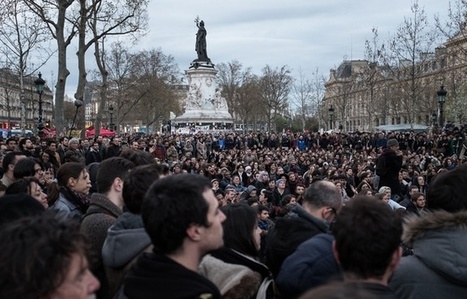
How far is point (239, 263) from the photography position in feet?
10.9

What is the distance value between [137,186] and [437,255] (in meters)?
1.91

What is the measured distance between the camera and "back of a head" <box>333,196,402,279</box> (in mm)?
2559

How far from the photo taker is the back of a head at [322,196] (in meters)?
3.86

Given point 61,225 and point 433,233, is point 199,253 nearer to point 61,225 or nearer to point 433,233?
point 61,225

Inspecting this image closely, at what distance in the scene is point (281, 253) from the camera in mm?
3783

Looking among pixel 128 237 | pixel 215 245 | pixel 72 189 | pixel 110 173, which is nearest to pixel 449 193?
pixel 215 245

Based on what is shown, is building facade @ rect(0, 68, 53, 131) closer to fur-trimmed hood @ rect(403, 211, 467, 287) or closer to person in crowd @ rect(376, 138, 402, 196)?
person in crowd @ rect(376, 138, 402, 196)

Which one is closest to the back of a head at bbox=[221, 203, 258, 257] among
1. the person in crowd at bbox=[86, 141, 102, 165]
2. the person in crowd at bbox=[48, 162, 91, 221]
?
the person in crowd at bbox=[48, 162, 91, 221]

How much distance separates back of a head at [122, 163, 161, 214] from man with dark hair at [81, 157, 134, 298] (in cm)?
38

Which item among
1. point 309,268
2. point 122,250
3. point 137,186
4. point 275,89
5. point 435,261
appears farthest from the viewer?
point 275,89

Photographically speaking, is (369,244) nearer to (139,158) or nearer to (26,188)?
(139,158)

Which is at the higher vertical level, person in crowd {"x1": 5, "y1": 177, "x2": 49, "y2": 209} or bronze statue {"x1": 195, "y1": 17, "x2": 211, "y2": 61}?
bronze statue {"x1": 195, "y1": 17, "x2": 211, "y2": 61}

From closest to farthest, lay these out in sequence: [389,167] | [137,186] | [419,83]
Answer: [137,186], [389,167], [419,83]

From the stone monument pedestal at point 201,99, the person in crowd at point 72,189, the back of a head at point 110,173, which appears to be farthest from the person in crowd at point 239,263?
the stone monument pedestal at point 201,99
